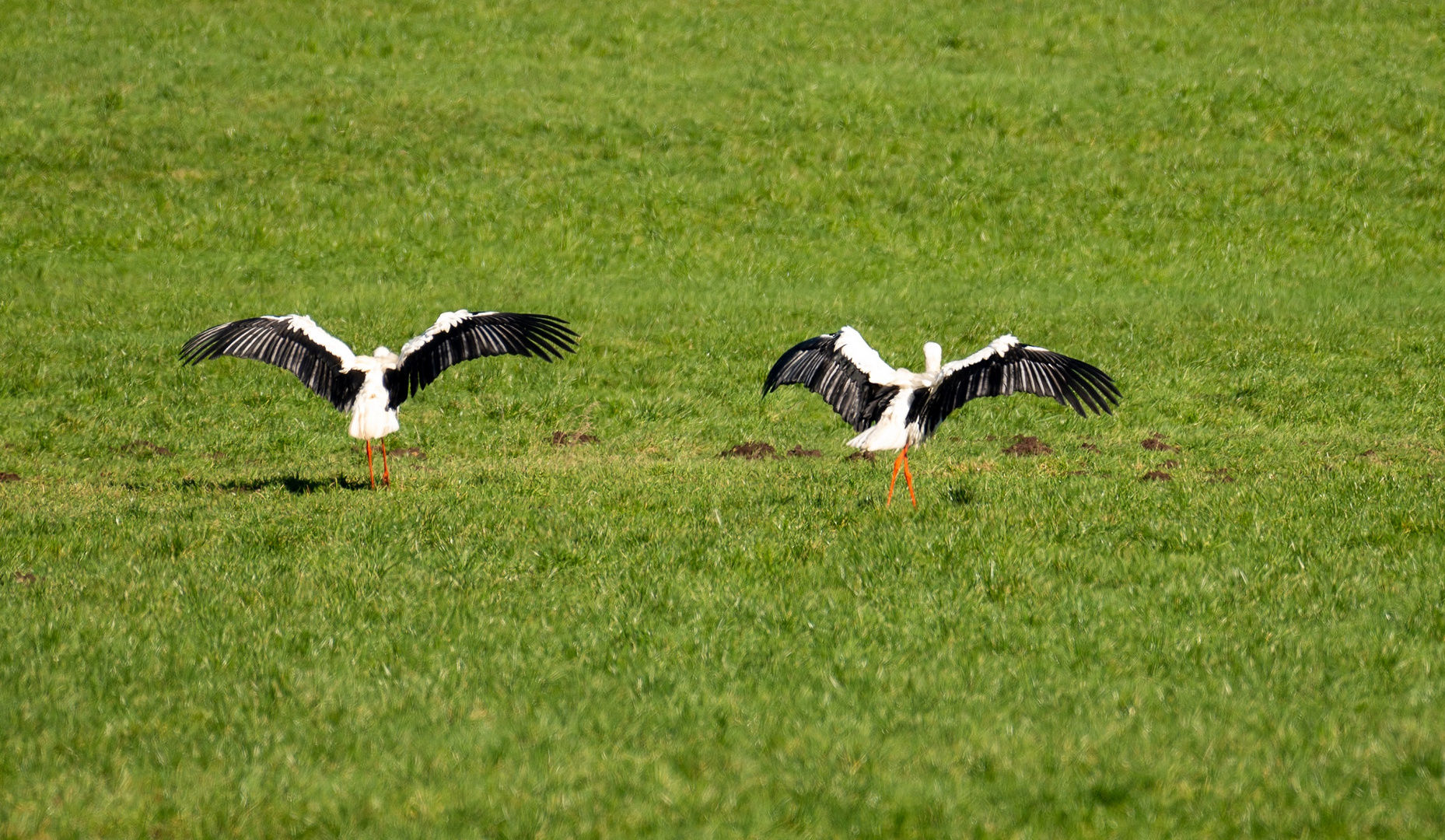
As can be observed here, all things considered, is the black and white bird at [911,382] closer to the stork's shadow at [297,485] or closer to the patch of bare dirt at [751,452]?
the patch of bare dirt at [751,452]

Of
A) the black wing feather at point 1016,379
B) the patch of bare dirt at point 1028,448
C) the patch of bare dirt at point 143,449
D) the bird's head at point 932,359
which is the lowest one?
the patch of bare dirt at point 143,449

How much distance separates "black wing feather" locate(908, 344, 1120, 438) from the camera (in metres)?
9.91

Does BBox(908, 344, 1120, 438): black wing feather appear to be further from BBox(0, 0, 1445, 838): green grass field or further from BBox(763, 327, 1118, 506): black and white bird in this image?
BBox(0, 0, 1445, 838): green grass field

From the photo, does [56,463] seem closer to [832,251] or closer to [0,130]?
[832,251]

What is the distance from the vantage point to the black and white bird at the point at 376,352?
12.0 meters

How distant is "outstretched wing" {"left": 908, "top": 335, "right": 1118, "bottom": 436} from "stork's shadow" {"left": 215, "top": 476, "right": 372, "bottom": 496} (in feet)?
18.1

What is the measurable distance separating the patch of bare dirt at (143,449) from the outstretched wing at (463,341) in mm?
3791

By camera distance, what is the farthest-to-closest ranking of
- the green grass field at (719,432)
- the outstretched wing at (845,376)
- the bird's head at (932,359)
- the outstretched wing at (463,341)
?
the outstretched wing at (463,341), the outstretched wing at (845,376), the bird's head at (932,359), the green grass field at (719,432)

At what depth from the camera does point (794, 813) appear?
16.9ft

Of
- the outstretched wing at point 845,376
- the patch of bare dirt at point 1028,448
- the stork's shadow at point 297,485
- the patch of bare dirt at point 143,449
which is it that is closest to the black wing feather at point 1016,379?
the outstretched wing at point 845,376

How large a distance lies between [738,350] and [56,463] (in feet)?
30.2

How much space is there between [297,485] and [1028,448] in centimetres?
769

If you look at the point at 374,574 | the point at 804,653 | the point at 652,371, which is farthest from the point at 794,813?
the point at 652,371

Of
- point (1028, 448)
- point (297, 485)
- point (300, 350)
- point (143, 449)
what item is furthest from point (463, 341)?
point (1028, 448)
